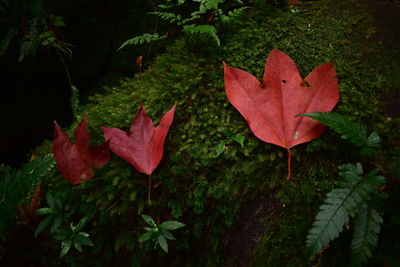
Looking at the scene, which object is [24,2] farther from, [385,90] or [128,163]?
[385,90]

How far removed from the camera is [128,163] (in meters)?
1.77

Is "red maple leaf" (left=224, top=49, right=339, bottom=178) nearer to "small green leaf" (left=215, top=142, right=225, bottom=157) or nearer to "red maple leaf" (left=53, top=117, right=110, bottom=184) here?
"small green leaf" (left=215, top=142, right=225, bottom=157)

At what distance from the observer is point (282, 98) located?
1703mm

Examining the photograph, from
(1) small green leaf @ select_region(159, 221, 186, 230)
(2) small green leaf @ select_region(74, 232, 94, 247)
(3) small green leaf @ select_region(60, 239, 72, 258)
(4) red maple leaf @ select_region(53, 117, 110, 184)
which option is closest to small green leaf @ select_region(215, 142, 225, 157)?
(1) small green leaf @ select_region(159, 221, 186, 230)

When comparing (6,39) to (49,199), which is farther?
(6,39)

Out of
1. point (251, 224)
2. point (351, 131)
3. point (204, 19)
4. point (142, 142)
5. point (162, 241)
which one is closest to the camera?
point (351, 131)

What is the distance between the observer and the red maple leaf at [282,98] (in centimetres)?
162

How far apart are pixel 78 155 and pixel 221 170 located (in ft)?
2.91

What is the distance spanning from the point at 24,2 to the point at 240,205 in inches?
112

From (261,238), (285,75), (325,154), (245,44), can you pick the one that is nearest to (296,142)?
(325,154)

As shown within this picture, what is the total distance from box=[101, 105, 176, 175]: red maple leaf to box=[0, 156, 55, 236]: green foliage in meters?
0.39

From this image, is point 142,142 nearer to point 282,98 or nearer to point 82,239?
point 82,239

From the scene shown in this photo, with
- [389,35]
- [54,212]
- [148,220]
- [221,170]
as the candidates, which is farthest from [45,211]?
[389,35]

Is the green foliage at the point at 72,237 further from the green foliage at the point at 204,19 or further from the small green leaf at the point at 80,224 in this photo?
the green foliage at the point at 204,19
